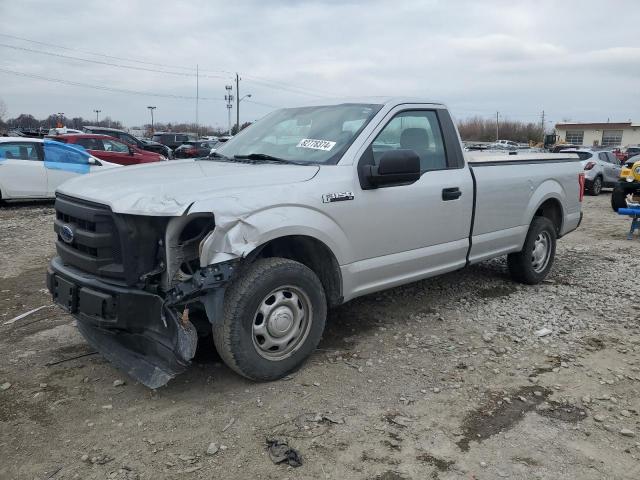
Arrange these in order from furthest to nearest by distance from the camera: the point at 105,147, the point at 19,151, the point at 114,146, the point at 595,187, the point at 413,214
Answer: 1. the point at 595,187
2. the point at 114,146
3. the point at 105,147
4. the point at 19,151
5. the point at 413,214

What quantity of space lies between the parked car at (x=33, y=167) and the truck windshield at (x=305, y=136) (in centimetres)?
826

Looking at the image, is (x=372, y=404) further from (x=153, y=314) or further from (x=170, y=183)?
(x=170, y=183)

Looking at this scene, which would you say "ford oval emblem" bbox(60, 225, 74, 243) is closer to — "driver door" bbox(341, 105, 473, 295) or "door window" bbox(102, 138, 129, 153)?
"driver door" bbox(341, 105, 473, 295)

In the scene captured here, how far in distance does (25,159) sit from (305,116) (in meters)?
9.62

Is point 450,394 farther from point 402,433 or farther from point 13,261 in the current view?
point 13,261

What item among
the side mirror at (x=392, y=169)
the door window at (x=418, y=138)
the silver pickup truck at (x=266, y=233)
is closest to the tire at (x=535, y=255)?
the silver pickup truck at (x=266, y=233)

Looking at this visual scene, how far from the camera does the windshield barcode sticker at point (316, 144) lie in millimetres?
4156

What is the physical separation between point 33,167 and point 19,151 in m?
0.49

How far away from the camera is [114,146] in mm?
16516

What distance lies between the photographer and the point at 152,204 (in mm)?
3156

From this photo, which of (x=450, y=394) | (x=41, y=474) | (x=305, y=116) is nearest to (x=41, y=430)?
(x=41, y=474)

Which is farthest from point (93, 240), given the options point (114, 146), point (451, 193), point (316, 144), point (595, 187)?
point (595, 187)

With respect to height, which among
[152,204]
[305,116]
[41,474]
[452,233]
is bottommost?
[41,474]

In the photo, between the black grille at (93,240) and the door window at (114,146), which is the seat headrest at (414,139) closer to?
the black grille at (93,240)
